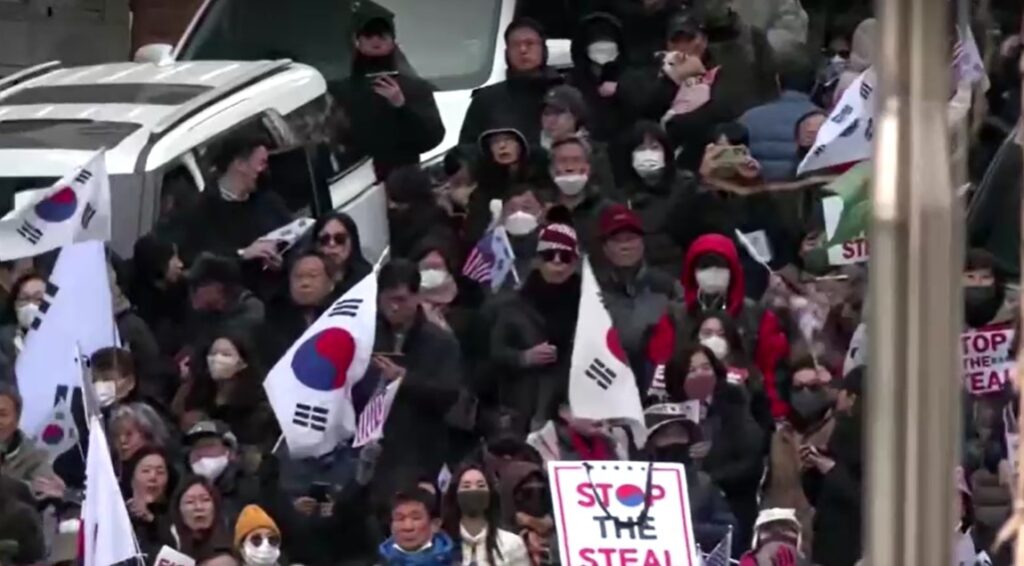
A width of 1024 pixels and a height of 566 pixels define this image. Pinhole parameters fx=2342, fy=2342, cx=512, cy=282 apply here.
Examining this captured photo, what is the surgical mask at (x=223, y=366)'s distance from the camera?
342 inches

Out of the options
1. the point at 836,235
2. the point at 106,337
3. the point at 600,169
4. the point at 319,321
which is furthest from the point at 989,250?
the point at 106,337

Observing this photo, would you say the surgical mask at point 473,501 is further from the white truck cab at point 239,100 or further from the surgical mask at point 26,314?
the white truck cab at point 239,100

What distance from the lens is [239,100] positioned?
34.1 ft

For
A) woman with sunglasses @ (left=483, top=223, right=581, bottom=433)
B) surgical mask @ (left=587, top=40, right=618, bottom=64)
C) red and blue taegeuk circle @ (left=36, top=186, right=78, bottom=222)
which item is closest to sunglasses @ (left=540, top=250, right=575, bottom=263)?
woman with sunglasses @ (left=483, top=223, right=581, bottom=433)

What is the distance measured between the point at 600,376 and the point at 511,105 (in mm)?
2201

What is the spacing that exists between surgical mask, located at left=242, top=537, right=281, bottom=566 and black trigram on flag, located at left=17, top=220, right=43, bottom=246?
212 centimetres

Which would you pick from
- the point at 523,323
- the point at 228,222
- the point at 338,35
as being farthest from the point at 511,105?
the point at 523,323

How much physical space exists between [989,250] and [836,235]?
1.90ft

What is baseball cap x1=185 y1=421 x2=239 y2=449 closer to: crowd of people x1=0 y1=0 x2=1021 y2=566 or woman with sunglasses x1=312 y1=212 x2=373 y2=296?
crowd of people x1=0 y1=0 x2=1021 y2=566

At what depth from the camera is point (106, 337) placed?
28.5 feet

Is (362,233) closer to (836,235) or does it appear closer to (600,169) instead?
(600,169)

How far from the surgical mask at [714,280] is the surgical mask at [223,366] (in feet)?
5.79

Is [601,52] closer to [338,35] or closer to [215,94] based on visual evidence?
[338,35]

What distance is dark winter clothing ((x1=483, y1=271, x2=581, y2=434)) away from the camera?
8.45m
